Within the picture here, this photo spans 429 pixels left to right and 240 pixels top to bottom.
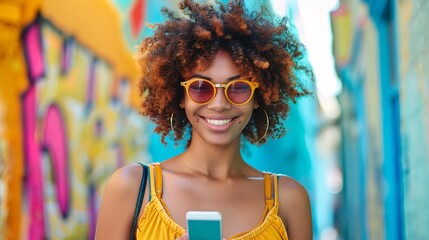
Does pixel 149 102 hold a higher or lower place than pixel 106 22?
A: lower

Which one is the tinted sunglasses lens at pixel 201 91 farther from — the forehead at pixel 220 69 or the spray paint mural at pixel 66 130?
the spray paint mural at pixel 66 130

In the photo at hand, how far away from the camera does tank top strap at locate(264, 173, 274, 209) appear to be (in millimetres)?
3006

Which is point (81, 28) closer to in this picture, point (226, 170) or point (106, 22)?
point (106, 22)

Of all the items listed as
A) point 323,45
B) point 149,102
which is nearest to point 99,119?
point 323,45

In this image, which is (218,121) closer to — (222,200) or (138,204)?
(222,200)

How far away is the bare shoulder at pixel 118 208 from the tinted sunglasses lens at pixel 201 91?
403mm

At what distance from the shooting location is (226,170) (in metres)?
3.10

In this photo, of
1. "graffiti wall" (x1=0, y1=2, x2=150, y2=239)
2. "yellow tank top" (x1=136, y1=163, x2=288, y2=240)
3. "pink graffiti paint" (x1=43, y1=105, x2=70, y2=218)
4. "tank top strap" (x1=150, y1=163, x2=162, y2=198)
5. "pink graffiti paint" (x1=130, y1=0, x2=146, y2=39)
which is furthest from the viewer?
"pink graffiti paint" (x1=130, y1=0, x2=146, y2=39)

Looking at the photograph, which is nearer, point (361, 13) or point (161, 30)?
point (161, 30)

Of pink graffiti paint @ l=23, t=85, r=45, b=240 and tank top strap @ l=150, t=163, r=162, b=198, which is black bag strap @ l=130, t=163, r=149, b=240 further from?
pink graffiti paint @ l=23, t=85, r=45, b=240

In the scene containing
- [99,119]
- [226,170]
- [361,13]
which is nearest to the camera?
[226,170]

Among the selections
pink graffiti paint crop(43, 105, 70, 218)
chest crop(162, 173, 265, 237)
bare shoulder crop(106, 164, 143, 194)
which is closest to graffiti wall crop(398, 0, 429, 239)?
chest crop(162, 173, 265, 237)

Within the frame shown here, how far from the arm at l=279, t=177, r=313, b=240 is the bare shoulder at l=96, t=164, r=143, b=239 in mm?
619

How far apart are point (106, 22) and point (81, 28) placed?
643 mm
